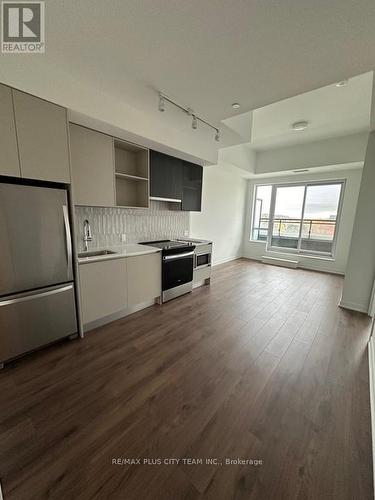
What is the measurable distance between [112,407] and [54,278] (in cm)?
129

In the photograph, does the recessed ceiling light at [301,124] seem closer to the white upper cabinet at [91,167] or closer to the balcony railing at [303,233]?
the balcony railing at [303,233]

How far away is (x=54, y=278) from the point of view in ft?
6.59

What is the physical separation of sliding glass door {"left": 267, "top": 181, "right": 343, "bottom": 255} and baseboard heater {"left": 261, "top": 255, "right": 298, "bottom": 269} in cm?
39

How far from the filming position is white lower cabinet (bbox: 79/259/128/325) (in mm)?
2277

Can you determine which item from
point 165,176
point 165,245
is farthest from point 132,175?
point 165,245

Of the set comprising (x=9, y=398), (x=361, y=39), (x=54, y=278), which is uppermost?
(x=361, y=39)

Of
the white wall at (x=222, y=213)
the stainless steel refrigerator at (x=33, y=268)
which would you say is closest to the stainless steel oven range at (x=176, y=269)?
the white wall at (x=222, y=213)

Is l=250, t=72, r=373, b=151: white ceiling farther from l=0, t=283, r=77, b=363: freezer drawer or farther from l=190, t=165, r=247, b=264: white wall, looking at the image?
l=0, t=283, r=77, b=363: freezer drawer

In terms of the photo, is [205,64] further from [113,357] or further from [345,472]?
[345,472]

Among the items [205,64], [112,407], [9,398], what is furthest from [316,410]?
[205,64]

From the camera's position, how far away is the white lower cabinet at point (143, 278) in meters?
2.72

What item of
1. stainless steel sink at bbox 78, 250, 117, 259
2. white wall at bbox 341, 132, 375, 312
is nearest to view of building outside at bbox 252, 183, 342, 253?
white wall at bbox 341, 132, 375, 312

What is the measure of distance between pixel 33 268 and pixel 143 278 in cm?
130

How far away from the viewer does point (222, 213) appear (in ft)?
18.4
